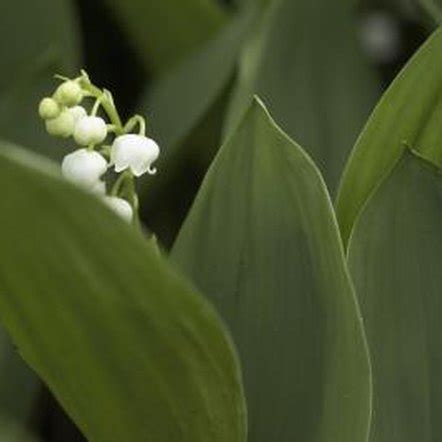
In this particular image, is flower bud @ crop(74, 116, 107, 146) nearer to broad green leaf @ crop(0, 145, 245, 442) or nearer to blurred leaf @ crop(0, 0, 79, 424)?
broad green leaf @ crop(0, 145, 245, 442)

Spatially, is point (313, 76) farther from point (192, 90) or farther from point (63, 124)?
point (63, 124)

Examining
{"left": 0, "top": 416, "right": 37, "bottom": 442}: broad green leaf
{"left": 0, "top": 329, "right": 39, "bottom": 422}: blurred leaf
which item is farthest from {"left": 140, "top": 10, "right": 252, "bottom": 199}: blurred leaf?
{"left": 0, "top": 416, "right": 37, "bottom": 442}: broad green leaf

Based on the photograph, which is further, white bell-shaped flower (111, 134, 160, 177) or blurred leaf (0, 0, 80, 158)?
blurred leaf (0, 0, 80, 158)

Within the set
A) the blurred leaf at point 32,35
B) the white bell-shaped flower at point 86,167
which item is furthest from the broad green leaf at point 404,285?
the blurred leaf at point 32,35

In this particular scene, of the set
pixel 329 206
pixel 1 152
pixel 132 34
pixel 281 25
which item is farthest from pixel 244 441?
pixel 132 34

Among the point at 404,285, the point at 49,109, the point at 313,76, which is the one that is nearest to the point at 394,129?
the point at 404,285

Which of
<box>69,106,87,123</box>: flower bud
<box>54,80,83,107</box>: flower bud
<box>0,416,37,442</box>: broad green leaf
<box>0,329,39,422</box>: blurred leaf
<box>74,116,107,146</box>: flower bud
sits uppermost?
<box>54,80,83,107</box>: flower bud
